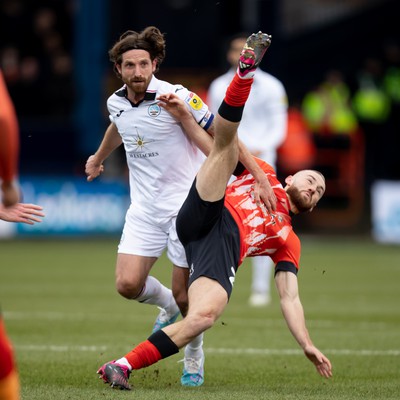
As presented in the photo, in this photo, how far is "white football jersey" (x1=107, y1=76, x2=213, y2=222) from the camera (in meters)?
7.30

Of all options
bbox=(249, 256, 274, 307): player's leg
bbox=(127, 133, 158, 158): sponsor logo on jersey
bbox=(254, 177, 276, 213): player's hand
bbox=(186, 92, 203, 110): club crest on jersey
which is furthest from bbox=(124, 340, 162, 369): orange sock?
bbox=(249, 256, 274, 307): player's leg

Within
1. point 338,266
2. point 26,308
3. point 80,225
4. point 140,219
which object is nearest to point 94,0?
point 80,225

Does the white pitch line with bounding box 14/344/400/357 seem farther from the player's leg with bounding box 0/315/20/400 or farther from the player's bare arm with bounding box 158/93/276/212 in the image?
the player's leg with bounding box 0/315/20/400

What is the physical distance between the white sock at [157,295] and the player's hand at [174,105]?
3.95 feet

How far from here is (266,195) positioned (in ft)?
21.8

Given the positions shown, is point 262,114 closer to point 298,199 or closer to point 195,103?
point 195,103

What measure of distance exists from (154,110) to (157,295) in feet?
4.30

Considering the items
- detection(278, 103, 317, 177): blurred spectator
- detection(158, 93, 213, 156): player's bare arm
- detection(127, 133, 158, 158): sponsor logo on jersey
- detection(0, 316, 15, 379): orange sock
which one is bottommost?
detection(278, 103, 317, 177): blurred spectator

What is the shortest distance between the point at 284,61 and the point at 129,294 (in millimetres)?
17642

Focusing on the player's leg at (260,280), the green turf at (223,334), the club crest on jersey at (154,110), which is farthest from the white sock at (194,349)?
the player's leg at (260,280)

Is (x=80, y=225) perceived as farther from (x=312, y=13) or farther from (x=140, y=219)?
(x=140, y=219)

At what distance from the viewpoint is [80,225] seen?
2091cm

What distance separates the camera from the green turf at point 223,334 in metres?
6.94

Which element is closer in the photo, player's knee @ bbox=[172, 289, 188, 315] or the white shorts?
player's knee @ bbox=[172, 289, 188, 315]
